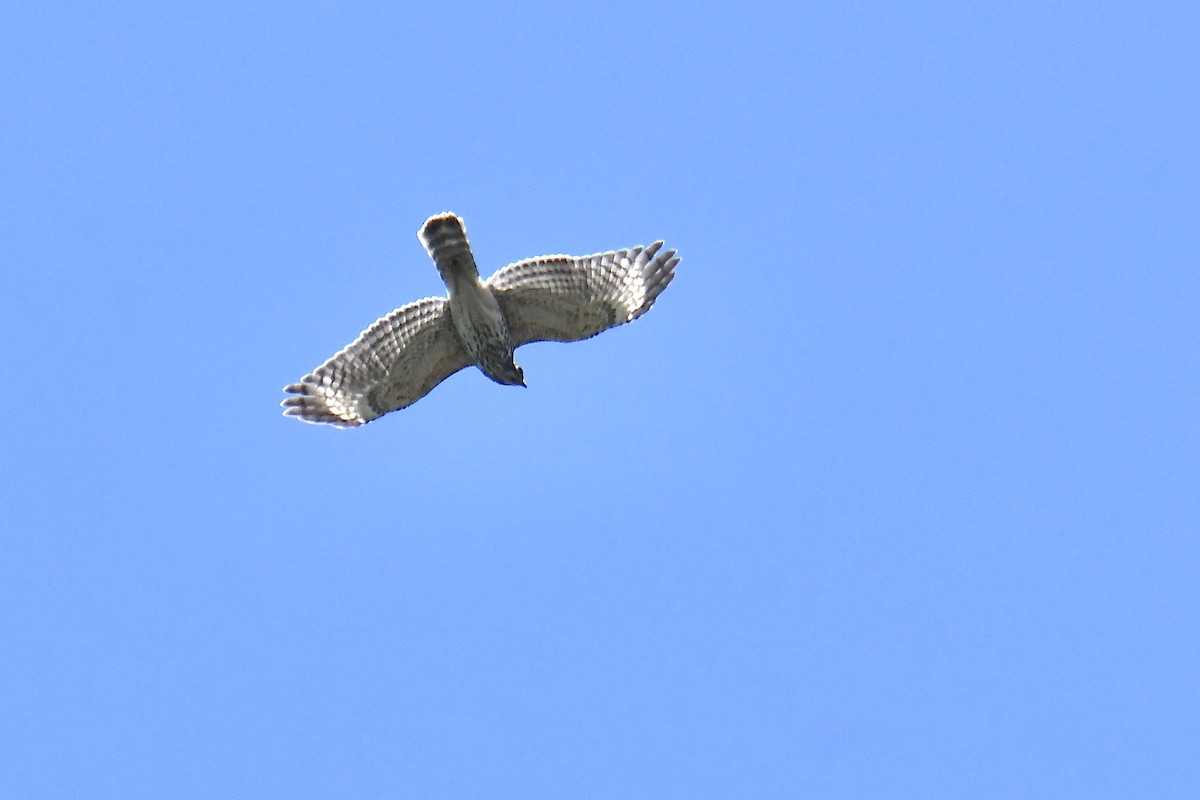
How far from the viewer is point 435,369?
13.4 m

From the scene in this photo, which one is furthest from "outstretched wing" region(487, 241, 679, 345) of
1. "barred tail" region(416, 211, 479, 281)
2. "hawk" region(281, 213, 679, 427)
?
"barred tail" region(416, 211, 479, 281)

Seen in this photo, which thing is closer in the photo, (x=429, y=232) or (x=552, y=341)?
(x=429, y=232)

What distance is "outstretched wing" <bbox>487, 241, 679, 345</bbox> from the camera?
42.1 feet

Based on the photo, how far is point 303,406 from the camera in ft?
42.9

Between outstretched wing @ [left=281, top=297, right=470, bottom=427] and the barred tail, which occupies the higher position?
the barred tail

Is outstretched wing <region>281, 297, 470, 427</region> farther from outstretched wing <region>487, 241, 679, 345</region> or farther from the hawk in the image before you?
outstretched wing <region>487, 241, 679, 345</region>

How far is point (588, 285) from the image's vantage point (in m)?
12.9

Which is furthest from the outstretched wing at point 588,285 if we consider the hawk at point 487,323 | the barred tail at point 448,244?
the barred tail at point 448,244

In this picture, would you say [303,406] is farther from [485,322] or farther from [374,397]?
[485,322]

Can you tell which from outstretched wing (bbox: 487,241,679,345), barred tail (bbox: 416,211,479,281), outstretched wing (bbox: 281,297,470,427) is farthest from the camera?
outstretched wing (bbox: 281,297,470,427)

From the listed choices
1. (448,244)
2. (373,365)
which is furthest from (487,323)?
(373,365)

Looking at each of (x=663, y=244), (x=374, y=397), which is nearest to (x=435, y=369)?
(x=374, y=397)

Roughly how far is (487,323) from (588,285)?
90cm

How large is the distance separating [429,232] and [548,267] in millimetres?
1068
